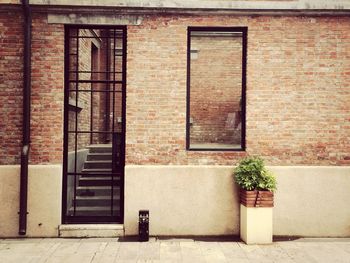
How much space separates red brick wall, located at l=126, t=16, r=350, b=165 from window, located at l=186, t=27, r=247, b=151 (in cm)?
689

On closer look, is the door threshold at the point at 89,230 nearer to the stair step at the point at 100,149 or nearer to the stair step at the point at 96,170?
the stair step at the point at 96,170

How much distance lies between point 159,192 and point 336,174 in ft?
11.3

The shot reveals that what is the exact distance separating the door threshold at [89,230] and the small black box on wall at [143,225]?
0.50 m

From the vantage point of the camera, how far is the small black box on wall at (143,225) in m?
6.52

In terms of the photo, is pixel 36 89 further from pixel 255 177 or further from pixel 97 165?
pixel 255 177

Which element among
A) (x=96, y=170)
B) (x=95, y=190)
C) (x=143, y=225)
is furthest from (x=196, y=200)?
(x=96, y=170)

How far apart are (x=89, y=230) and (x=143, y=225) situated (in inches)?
43.1

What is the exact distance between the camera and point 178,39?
22.6 feet

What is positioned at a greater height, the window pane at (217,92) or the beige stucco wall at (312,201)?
the window pane at (217,92)

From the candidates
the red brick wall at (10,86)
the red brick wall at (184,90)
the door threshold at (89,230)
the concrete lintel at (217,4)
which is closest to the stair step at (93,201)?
the door threshold at (89,230)

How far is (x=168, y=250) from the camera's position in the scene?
6.09 metres

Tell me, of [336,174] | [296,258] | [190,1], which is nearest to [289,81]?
[336,174]

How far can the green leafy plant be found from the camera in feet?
21.1

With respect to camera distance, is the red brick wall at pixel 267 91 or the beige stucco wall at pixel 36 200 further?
the red brick wall at pixel 267 91
